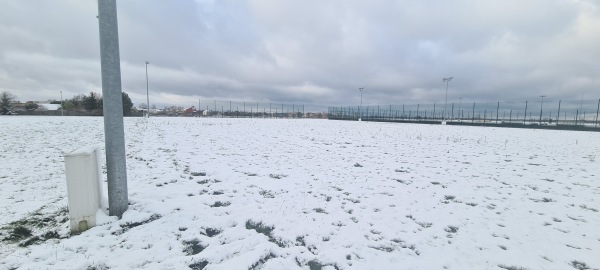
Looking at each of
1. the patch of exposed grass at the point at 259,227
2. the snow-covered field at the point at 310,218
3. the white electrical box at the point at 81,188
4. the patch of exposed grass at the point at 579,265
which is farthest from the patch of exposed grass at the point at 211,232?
the patch of exposed grass at the point at 579,265

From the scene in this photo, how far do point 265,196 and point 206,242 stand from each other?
181 centimetres

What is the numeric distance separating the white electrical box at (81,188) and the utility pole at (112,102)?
25cm

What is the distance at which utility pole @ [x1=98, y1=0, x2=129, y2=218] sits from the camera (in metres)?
3.57

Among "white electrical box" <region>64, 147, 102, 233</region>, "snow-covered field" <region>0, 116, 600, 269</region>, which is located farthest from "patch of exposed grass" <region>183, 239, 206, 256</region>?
"white electrical box" <region>64, 147, 102, 233</region>

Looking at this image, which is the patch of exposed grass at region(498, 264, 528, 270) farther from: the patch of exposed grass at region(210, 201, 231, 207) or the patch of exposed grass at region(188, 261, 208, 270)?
the patch of exposed grass at region(210, 201, 231, 207)

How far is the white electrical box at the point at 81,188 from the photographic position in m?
3.23

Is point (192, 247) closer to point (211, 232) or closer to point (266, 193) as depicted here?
point (211, 232)

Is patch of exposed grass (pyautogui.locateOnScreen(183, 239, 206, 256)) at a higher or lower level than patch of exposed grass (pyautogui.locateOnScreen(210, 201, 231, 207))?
lower

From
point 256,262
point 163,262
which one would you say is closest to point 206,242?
point 163,262

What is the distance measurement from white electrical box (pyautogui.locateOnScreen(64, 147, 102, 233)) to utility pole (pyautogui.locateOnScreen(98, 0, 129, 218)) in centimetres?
25

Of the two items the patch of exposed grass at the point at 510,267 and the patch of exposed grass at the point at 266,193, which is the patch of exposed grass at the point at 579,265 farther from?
the patch of exposed grass at the point at 266,193

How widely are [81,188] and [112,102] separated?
3.80 ft

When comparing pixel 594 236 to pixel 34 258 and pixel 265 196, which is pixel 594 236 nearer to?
pixel 265 196

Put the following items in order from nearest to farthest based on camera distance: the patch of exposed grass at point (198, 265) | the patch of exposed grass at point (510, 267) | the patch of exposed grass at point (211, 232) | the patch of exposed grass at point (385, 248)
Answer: the patch of exposed grass at point (198, 265) → the patch of exposed grass at point (510, 267) → the patch of exposed grass at point (385, 248) → the patch of exposed grass at point (211, 232)
